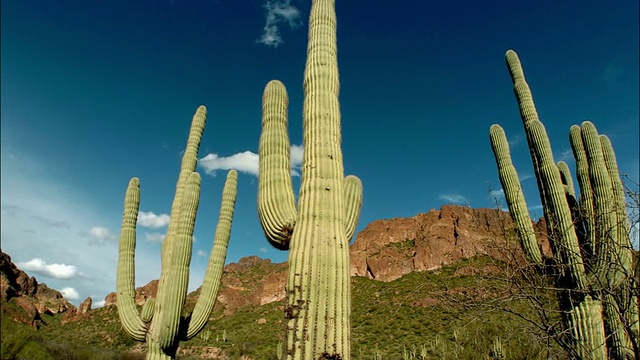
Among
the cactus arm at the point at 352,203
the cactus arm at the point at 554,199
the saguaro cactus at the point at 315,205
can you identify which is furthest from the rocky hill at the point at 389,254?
the saguaro cactus at the point at 315,205

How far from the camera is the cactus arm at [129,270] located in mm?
8164

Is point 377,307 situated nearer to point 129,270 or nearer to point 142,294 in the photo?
point 129,270

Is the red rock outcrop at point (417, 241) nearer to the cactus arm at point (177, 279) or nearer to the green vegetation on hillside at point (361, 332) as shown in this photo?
the green vegetation on hillside at point (361, 332)

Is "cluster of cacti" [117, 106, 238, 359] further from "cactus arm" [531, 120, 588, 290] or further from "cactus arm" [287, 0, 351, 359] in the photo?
"cactus arm" [531, 120, 588, 290]

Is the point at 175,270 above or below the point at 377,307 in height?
below

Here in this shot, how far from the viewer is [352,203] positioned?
472 cm

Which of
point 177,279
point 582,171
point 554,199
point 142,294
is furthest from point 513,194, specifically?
point 142,294

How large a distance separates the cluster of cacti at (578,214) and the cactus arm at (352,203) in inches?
128

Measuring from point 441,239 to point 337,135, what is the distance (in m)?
47.5

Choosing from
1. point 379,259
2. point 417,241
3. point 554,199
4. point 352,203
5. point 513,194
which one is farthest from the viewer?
point 417,241

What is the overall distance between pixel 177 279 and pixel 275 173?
441 cm

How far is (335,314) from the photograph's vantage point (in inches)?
142

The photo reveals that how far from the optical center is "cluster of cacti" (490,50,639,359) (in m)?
6.35

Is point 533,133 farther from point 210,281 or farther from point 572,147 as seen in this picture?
point 210,281
